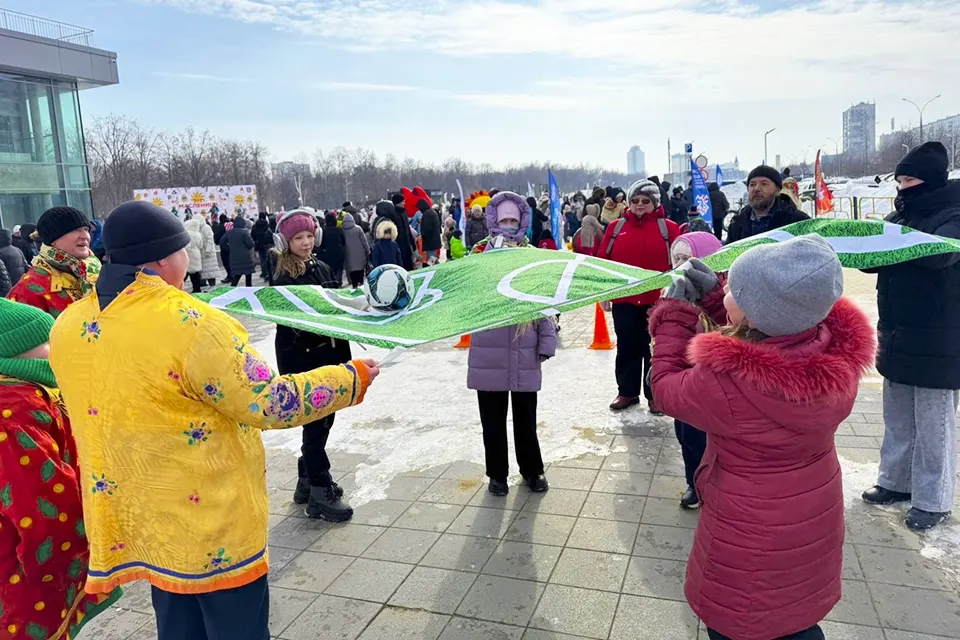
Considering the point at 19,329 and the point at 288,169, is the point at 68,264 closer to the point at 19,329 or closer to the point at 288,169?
the point at 19,329

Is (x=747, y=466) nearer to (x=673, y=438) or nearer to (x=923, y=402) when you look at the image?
(x=923, y=402)

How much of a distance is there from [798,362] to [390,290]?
1.79 m

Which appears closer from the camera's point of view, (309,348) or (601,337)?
(309,348)

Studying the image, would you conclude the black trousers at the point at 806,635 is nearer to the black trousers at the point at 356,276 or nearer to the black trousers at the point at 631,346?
the black trousers at the point at 631,346

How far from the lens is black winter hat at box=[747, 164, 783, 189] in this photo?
468 centimetres

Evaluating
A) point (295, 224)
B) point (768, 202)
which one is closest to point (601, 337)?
point (768, 202)

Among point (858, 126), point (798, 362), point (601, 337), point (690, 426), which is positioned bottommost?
point (601, 337)

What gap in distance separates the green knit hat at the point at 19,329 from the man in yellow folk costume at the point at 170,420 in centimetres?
40

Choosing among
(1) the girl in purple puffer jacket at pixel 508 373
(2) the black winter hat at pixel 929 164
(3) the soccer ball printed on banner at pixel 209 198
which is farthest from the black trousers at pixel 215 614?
(3) the soccer ball printed on banner at pixel 209 198

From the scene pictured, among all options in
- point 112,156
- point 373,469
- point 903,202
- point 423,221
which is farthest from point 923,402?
point 112,156

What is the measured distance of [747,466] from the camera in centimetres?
212

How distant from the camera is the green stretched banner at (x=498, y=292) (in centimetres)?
262

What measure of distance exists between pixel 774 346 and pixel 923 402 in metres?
2.35

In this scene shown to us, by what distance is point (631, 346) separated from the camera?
590cm
